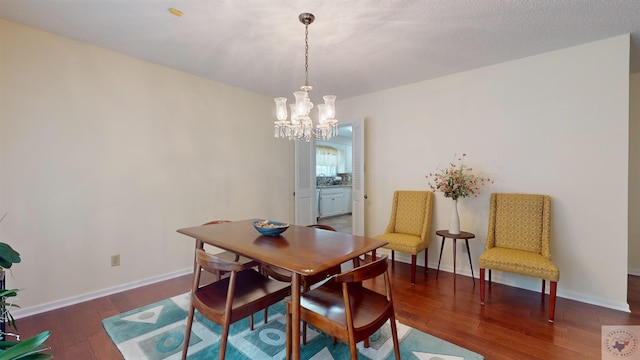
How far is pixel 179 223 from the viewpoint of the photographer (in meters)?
3.27

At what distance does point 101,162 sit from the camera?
8.84ft

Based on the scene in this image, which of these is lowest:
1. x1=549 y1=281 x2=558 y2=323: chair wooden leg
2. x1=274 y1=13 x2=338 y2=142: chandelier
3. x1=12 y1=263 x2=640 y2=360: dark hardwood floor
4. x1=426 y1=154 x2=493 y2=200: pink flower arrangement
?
x1=12 y1=263 x2=640 y2=360: dark hardwood floor

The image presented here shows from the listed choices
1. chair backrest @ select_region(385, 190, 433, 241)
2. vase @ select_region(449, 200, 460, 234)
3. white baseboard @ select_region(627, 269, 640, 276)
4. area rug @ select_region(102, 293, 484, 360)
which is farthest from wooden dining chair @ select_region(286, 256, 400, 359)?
white baseboard @ select_region(627, 269, 640, 276)

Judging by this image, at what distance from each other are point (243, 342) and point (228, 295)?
2.27 ft

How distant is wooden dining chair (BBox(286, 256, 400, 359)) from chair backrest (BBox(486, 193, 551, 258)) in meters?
1.81

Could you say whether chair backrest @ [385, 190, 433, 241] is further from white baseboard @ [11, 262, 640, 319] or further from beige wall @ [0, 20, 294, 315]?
beige wall @ [0, 20, 294, 315]

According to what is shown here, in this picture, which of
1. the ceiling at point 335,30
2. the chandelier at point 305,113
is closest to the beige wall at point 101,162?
the ceiling at point 335,30

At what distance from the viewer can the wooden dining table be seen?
1472mm

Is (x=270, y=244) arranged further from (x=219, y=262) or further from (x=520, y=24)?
(x=520, y=24)

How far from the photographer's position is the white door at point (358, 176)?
13.0ft

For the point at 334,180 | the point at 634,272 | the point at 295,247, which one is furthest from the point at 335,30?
the point at 334,180

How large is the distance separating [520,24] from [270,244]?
8.42 feet

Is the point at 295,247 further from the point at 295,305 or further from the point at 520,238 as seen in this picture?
the point at 520,238

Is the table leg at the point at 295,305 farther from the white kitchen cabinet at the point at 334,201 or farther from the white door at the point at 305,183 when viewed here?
the white kitchen cabinet at the point at 334,201
